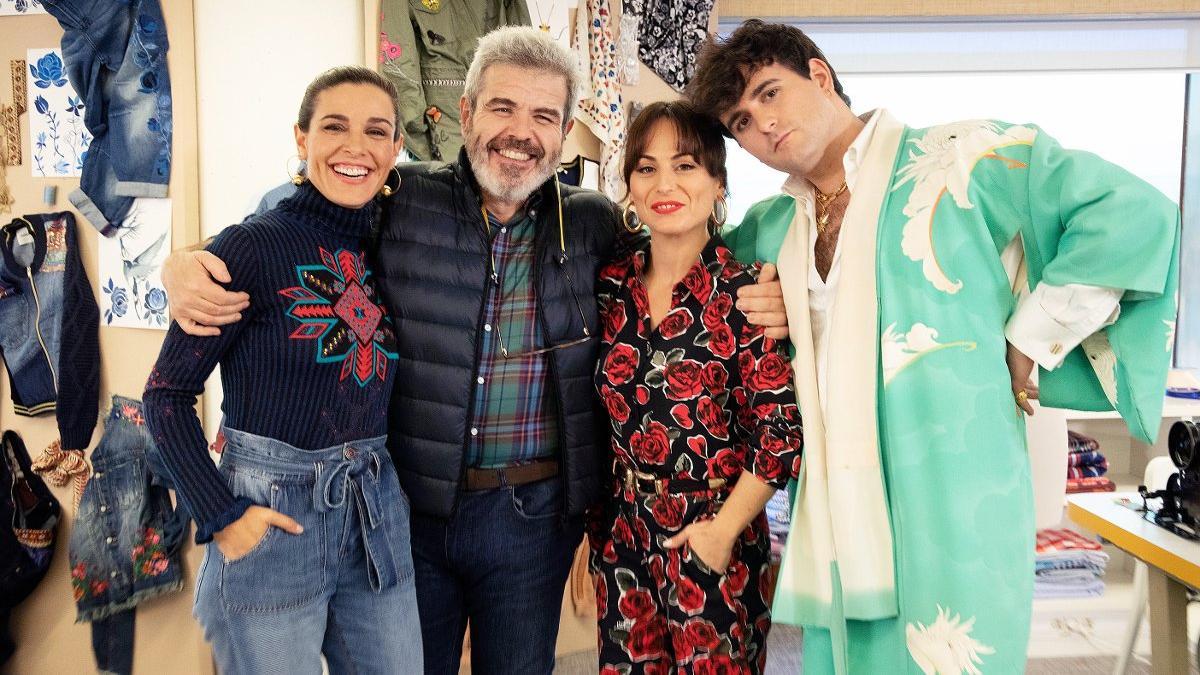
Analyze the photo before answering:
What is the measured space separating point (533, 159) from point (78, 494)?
206 centimetres

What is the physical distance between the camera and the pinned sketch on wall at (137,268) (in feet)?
8.34

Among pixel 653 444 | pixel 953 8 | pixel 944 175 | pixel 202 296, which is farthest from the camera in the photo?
pixel 953 8

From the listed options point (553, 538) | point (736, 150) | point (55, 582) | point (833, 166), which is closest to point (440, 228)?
point (553, 538)

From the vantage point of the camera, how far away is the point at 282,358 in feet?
4.38

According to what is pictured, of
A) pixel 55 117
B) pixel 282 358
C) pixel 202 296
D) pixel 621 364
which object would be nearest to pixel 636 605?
pixel 621 364

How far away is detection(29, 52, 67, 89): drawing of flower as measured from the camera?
2.64 m

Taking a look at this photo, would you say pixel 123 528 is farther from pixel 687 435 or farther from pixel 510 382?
pixel 687 435

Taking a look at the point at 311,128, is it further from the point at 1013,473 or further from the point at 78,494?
the point at 78,494

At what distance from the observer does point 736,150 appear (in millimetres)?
3951

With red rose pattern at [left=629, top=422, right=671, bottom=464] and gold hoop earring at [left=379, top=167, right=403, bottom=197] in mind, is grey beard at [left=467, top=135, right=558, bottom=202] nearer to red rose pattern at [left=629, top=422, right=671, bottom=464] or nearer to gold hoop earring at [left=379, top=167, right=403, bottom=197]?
gold hoop earring at [left=379, top=167, right=403, bottom=197]

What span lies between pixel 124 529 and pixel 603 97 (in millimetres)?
2275

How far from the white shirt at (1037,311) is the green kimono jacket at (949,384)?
2cm

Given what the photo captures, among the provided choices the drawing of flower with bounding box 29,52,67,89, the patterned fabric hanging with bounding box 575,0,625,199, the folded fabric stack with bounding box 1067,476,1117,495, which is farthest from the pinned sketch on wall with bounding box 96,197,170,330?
the folded fabric stack with bounding box 1067,476,1117,495

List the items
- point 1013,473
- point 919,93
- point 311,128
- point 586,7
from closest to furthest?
1. point 1013,473
2. point 311,128
3. point 586,7
4. point 919,93
